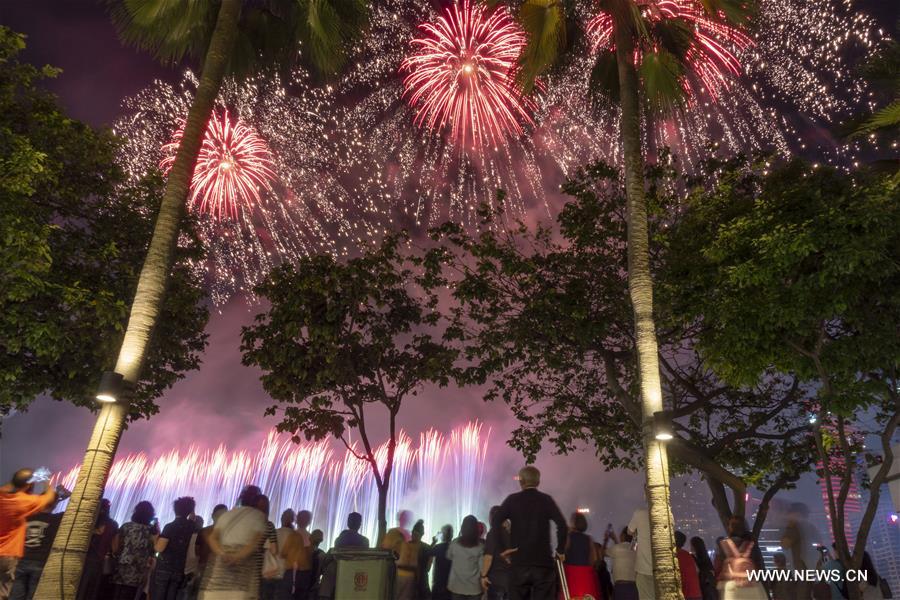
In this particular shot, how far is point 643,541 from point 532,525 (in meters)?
3.13

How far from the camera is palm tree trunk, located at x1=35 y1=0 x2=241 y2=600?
6926 millimetres

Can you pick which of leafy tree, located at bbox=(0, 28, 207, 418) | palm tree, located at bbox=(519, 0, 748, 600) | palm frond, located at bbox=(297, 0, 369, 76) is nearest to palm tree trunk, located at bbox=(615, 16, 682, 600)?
palm tree, located at bbox=(519, 0, 748, 600)

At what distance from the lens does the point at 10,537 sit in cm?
707

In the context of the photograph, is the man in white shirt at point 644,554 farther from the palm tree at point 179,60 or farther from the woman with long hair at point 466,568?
the palm tree at point 179,60

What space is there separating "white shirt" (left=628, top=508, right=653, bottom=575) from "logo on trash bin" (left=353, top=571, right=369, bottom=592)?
3.65 metres

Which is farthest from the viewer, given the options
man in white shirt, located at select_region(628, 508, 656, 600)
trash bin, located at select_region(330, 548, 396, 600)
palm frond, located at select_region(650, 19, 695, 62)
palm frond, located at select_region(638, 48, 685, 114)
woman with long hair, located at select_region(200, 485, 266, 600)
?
palm frond, located at select_region(650, 19, 695, 62)

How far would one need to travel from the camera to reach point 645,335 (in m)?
9.28

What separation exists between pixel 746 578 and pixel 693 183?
12.1 meters

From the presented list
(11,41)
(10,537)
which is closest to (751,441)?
(10,537)

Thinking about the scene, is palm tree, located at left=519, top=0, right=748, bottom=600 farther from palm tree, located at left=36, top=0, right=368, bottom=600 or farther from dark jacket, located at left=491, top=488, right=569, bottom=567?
palm tree, located at left=36, top=0, right=368, bottom=600

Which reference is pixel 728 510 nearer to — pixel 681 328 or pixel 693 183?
pixel 681 328

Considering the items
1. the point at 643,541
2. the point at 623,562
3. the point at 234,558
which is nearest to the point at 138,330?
the point at 234,558

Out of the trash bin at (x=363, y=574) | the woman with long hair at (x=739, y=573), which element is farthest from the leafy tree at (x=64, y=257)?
the woman with long hair at (x=739, y=573)

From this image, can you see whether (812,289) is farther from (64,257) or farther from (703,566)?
(64,257)
